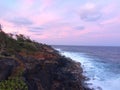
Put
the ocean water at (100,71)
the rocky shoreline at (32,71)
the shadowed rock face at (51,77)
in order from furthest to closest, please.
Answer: the ocean water at (100,71) → the shadowed rock face at (51,77) → the rocky shoreline at (32,71)

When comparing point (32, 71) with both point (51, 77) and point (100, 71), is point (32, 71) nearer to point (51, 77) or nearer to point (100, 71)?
point (51, 77)

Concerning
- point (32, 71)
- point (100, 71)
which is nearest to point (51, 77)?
point (32, 71)

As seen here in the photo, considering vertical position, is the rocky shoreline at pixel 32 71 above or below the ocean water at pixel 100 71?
above

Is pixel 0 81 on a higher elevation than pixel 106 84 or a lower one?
higher

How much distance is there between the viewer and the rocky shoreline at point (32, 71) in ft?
28.2

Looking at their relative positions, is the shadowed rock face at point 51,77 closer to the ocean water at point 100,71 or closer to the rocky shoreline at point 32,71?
the rocky shoreline at point 32,71

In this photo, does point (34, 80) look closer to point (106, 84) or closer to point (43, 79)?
point (43, 79)

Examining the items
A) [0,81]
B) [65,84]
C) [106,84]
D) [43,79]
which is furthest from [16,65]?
[106,84]

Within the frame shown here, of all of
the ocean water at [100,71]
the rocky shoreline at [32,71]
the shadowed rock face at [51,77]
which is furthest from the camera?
the ocean water at [100,71]

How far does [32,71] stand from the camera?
388 inches

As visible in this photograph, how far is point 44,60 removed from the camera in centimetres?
1073

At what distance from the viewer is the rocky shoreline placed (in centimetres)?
860

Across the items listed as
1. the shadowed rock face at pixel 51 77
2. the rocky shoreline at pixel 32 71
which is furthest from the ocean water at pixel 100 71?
the rocky shoreline at pixel 32 71

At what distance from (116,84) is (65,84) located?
7.69 m
